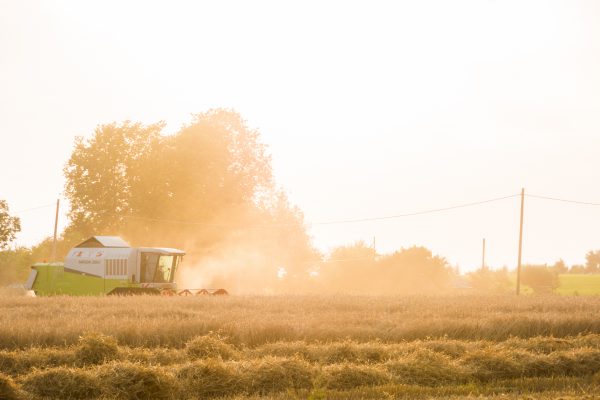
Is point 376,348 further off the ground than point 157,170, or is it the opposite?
point 157,170

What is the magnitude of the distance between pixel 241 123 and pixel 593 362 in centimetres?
4387

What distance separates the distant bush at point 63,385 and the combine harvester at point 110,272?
19622 mm

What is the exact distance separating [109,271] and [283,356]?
2016 centimetres

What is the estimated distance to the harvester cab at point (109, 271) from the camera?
3169 centimetres

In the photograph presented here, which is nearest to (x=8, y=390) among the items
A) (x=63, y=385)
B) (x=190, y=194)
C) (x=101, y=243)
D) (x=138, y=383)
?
(x=63, y=385)

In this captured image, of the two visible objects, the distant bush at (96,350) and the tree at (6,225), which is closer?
the distant bush at (96,350)

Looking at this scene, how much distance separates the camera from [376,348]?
14.6 m

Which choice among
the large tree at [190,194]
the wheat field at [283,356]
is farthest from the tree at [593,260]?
the wheat field at [283,356]

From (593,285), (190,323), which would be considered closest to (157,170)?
(190,323)

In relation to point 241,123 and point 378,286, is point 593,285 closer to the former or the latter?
point 378,286

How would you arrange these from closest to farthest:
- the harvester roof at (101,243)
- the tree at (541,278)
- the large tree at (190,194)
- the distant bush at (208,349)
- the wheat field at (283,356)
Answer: the wheat field at (283,356)
the distant bush at (208,349)
the harvester roof at (101,243)
the large tree at (190,194)
the tree at (541,278)

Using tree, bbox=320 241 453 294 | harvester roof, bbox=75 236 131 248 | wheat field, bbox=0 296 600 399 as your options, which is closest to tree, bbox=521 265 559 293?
tree, bbox=320 241 453 294

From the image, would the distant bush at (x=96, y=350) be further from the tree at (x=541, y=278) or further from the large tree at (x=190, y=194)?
the tree at (x=541, y=278)

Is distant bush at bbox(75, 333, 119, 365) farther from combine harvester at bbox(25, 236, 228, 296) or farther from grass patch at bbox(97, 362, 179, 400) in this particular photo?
combine harvester at bbox(25, 236, 228, 296)
